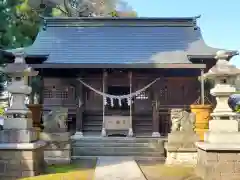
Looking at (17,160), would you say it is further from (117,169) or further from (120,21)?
(120,21)

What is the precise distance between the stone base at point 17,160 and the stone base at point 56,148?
86.9 inches

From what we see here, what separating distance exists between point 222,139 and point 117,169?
9.94 feet

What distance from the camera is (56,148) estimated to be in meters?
10.4

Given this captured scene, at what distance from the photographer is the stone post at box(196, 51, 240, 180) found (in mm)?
7629

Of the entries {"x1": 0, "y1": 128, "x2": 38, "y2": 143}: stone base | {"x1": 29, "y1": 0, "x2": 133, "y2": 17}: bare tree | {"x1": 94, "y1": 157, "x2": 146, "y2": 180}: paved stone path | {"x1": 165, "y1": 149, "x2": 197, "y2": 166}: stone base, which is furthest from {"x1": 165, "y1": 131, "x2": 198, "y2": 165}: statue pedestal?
{"x1": 29, "y1": 0, "x2": 133, "y2": 17}: bare tree

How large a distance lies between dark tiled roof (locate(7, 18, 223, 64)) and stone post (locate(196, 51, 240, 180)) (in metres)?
6.66

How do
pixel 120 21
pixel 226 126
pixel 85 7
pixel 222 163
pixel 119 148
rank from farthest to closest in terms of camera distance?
pixel 85 7 → pixel 120 21 → pixel 119 148 → pixel 226 126 → pixel 222 163

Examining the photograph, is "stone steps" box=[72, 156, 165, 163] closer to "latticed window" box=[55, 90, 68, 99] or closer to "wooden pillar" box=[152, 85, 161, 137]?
"wooden pillar" box=[152, 85, 161, 137]

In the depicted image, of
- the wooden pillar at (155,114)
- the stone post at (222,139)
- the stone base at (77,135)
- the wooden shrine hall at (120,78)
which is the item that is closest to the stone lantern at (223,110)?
the stone post at (222,139)

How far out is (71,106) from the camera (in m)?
15.7

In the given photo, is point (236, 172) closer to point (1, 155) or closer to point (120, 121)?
point (1, 155)

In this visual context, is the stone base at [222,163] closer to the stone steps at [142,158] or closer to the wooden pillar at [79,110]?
the stone steps at [142,158]

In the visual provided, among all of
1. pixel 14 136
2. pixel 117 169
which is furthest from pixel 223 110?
pixel 14 136

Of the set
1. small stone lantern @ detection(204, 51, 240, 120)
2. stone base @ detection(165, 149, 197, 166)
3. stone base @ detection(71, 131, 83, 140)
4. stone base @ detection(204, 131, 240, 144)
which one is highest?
small stone lantern @ detection(204, 51, 240, 120)
